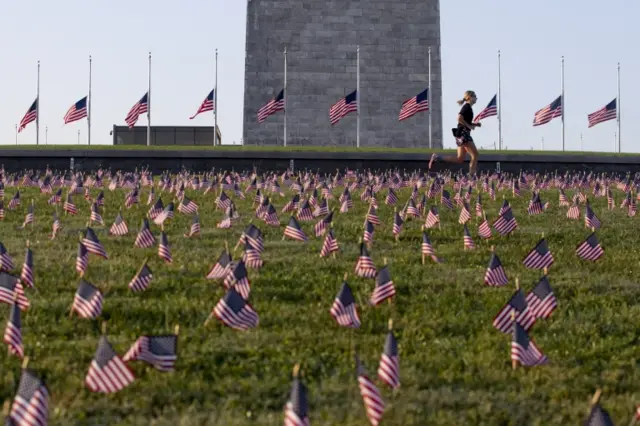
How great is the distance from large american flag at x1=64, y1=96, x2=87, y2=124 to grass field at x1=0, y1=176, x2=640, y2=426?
94.5 feet

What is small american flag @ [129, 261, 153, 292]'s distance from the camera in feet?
28.3

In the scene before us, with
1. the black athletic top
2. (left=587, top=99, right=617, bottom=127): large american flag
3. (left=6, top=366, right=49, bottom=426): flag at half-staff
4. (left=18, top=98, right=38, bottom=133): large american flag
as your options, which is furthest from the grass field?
(left=18, top=98, right=38, bottom=133): large american flag

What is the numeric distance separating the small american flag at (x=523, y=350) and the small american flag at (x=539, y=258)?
2964mm

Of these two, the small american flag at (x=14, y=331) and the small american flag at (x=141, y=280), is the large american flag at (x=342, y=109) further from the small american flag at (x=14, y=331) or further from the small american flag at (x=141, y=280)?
the small american flag at (x=14, y=331)

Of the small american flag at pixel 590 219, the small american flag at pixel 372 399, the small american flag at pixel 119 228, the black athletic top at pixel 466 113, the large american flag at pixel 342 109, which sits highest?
the large american flag at pixel 342 109

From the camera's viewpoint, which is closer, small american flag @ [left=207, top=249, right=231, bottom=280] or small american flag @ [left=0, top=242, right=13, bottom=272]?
small american flag @ [left=207, top=249, right=231, bottom=280]

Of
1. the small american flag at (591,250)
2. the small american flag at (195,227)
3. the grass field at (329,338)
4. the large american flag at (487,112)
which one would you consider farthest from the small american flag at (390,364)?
the large american flag at (487,112)

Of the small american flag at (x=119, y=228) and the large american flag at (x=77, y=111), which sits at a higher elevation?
the large american flag at (x=77, y=111)

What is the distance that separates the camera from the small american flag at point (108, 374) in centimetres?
589

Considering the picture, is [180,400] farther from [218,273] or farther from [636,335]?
[636,335]

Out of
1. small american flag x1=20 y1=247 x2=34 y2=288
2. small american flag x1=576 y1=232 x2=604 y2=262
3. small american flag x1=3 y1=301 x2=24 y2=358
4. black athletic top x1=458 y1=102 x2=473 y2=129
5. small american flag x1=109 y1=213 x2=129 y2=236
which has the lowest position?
small american flag x1=3 y1=301 x2=24 y2=358

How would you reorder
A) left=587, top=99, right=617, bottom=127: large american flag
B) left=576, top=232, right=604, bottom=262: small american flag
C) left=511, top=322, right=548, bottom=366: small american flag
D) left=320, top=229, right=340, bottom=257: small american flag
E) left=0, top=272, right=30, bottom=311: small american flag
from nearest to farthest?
left=511, top=322, right=548, bottom=366: small american flag, left=0, top=272, right=30, bottom=311: small american flag, left=320, top=229, right=340, bottom=257: small american flag, left=576, top=232, right=604, bottom=262: small american flag, left=587, top=99, right=617, bottom=127: large american flag

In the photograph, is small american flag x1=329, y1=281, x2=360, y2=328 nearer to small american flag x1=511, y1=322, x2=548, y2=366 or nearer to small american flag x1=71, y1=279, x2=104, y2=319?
small american flag x1=511, y1=322, x2=548, y2=366

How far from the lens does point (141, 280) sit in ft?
28.5
